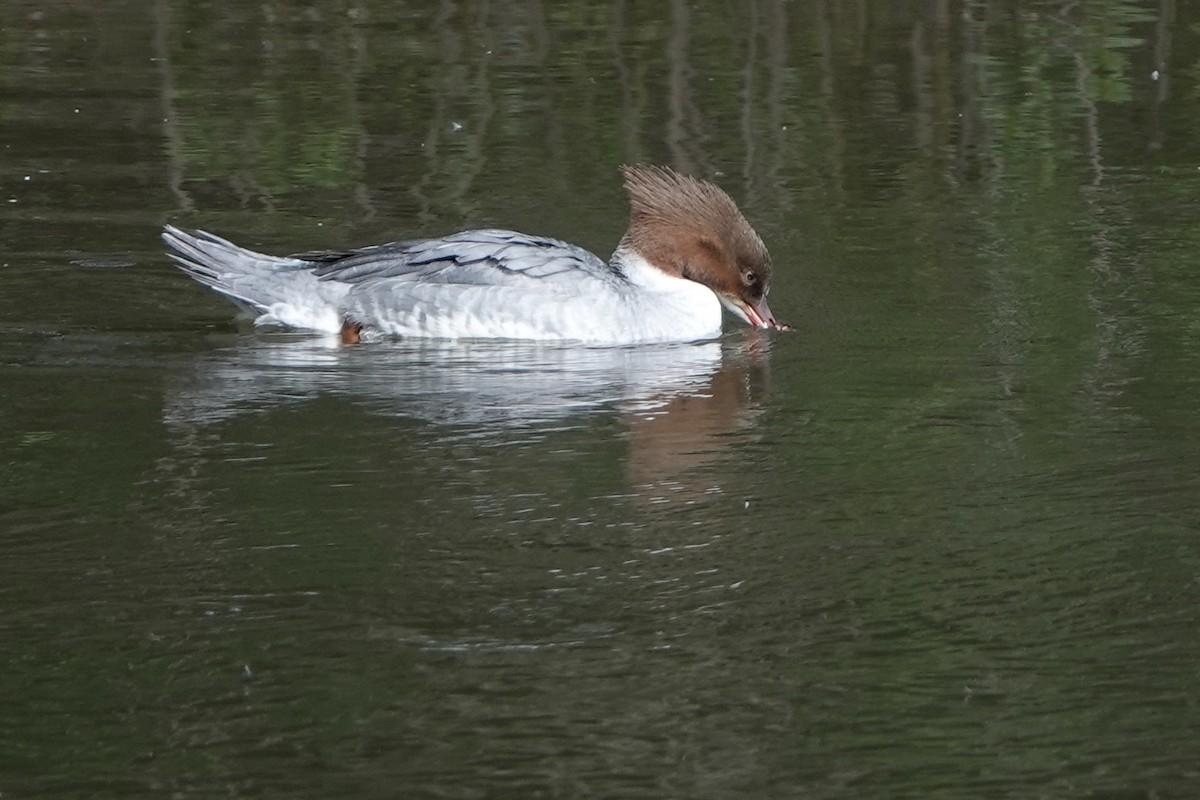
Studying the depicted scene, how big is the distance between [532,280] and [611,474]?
2284 mm

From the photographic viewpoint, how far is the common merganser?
9.38 m

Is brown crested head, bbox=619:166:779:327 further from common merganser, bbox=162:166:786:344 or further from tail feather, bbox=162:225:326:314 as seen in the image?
tail feather, bbox=162:225:326:314

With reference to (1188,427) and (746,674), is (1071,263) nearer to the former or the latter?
(1188,427)

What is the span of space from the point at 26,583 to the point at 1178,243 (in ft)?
22.0

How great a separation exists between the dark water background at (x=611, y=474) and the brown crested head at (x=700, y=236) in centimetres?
23

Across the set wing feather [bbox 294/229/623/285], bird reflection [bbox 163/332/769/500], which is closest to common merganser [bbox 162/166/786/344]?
wing feather [bbox 294/229/623/285]

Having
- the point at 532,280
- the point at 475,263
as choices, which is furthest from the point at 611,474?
the point at 475,263

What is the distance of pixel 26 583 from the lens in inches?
240

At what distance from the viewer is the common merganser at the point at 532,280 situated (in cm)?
938

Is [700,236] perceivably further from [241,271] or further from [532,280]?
[241,271]

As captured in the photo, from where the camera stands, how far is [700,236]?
9.80 meters

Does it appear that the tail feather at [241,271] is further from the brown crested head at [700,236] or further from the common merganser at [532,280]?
the brown crested head at [700,236]

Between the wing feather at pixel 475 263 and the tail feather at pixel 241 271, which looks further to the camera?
the tail feather at pixel 241 271

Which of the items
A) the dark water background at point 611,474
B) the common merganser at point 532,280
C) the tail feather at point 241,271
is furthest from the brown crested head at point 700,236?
the tail feather at point 241,271
